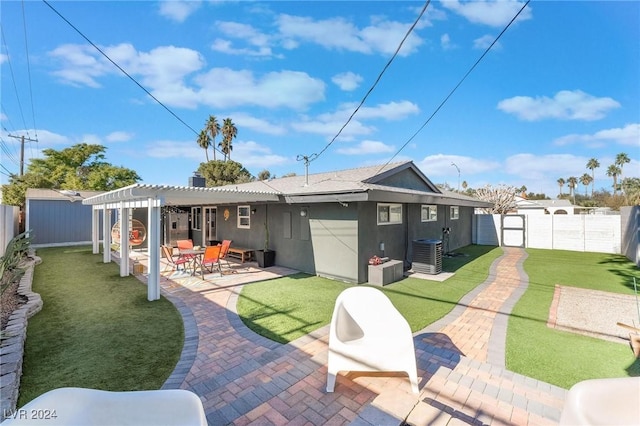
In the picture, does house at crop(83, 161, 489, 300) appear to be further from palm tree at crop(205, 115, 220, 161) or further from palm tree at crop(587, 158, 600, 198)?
palm tree at crop(587, 158, 600, 198)

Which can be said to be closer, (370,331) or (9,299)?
(370,331)

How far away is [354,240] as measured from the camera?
828 centimetres

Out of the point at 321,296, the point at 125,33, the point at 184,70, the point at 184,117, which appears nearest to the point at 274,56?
the point at 184,70

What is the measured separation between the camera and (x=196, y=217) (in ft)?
53.9

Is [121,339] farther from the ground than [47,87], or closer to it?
closer to it

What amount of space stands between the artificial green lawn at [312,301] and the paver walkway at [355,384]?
32 cm

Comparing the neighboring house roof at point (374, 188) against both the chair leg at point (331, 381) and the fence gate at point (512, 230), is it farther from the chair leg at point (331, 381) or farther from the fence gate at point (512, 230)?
the chair leg at point (331, 381)

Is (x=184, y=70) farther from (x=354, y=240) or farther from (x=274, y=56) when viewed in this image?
(x=354, y=240)

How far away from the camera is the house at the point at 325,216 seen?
288 inches

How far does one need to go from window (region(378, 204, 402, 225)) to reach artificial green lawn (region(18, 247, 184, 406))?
254 inches

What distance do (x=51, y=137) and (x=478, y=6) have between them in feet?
139

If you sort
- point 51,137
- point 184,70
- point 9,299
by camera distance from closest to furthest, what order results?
point 9,299 < point 184,70 < point 51,137

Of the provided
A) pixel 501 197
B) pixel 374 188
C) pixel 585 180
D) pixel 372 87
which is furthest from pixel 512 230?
pixel 585 180

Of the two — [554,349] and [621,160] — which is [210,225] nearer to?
[554,349]
